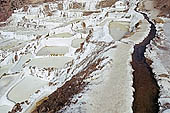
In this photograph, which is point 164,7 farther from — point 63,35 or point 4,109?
point 4,109

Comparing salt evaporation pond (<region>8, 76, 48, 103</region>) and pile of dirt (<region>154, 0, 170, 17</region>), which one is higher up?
pile of dirt (<region>154, 0, 170, 17</region>)

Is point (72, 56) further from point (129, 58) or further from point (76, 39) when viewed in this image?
point (129, 58)

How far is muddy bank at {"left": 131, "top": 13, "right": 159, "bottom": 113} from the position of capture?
1079 cm

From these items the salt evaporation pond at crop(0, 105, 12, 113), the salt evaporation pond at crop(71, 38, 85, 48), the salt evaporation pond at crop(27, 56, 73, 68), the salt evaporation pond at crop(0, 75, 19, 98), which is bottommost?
the salt evaporation pond at crop(0, 105, 12, 113)

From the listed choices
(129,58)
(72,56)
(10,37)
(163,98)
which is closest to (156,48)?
(129,58)

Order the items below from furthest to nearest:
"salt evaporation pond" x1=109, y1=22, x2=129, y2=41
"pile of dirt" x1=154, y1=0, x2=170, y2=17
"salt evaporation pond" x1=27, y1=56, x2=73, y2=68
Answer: "pile of dirt" x1=154, y1=0, x2=170, y2=17 → "salt evaporation pond" x1=109, y1=22, x2=129, y2=41 → "salt evaporation pond" x1=27, y1=56, x2=73, y2=68

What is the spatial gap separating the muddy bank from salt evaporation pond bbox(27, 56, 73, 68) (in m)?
8.29

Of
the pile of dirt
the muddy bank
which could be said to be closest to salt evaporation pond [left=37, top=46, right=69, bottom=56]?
the muddy bank

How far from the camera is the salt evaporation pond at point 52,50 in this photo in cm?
2622

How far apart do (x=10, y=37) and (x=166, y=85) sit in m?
40.5

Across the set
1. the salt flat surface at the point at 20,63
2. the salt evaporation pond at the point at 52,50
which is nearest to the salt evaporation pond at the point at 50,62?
the salt evaporation pond at the point at 52,50

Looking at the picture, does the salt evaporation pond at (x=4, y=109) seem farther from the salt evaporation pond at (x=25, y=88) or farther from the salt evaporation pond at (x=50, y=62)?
the salt evaporation pond at (x=50, y=62)

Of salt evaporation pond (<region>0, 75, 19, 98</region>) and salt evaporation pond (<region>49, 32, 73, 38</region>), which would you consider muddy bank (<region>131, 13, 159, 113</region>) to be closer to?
salt evaporation pond (<region>0, 75, 19, 98</region>)

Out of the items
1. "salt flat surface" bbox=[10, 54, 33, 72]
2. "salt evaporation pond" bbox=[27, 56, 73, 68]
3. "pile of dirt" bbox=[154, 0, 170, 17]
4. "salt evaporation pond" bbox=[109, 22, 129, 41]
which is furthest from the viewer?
"pile of dirt" bbox=[154, 0, 170, 17]
